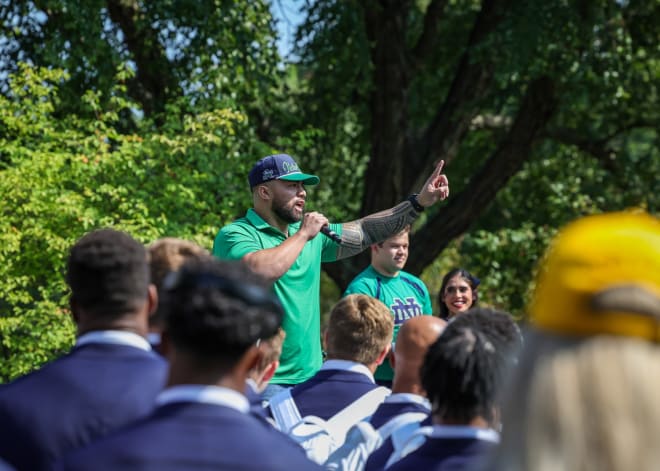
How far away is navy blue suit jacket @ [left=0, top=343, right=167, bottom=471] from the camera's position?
2650 millimetres

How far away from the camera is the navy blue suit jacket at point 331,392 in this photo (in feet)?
14.4

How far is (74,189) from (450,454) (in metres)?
8.30

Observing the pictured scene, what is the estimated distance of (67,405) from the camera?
269 centimetres

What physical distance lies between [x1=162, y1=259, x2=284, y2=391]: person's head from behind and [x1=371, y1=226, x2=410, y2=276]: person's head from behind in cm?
483

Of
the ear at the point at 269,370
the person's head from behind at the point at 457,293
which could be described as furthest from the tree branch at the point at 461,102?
the ear at the point at 269,370

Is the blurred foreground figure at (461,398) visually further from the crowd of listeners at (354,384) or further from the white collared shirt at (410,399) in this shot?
the white collared shirt at (410,399)

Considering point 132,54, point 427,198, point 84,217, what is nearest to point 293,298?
point 427,198

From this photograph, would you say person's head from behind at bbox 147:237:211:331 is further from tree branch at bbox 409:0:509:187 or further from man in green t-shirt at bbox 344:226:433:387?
tree branch at bbox 409:0:509:187

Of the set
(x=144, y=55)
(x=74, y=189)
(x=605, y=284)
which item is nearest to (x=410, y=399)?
(x=605, y=284)

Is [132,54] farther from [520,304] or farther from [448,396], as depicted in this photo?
[448,396]

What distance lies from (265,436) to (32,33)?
37.7ft

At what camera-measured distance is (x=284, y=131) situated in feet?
45.8

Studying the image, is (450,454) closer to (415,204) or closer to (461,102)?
(415,204)

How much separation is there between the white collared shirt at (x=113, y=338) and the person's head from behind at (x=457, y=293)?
4880mm
